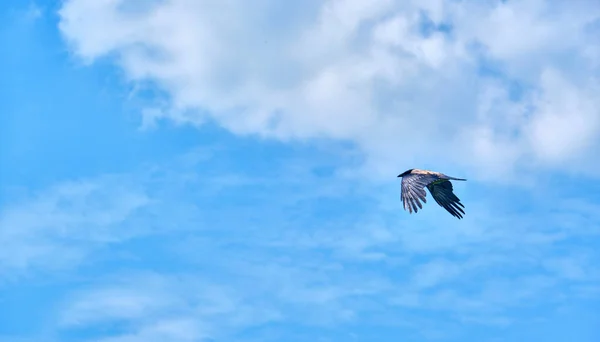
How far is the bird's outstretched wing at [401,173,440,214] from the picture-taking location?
68562 mm

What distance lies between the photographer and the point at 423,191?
69125 millimetres

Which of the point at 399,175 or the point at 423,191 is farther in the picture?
the point at 399,175

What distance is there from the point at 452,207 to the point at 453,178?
396 centimetres

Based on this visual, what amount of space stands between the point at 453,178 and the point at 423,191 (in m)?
4.46

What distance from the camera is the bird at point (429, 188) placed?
225 feet

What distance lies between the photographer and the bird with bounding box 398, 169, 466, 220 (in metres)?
68.7

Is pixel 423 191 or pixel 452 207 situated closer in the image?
pixel 423 191

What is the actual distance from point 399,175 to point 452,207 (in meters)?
5.25

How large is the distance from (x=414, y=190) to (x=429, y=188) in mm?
6912

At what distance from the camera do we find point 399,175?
74.2 m

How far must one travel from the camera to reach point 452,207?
75.8m

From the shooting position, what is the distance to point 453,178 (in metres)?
72.6

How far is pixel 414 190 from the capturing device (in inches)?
2731

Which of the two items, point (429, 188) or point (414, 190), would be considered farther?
point (429, 188)
